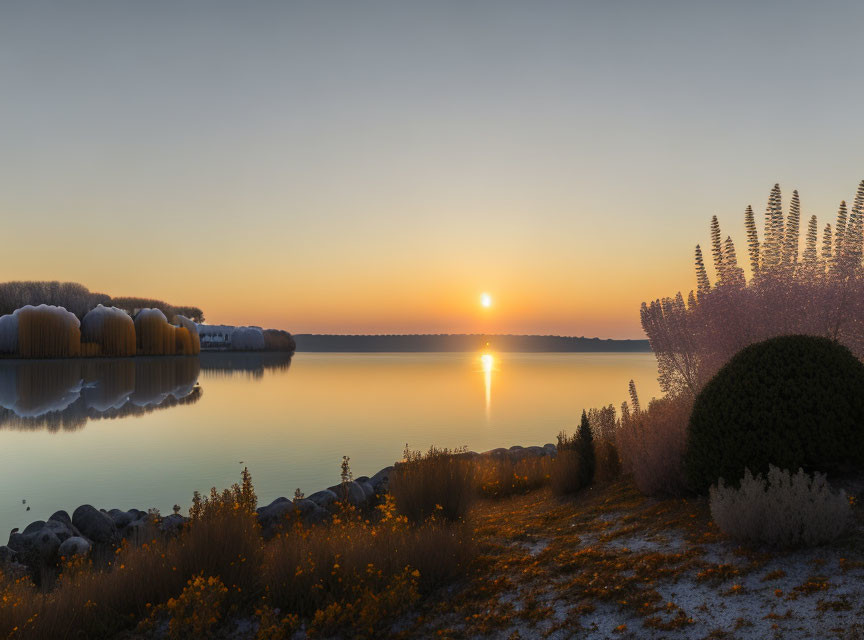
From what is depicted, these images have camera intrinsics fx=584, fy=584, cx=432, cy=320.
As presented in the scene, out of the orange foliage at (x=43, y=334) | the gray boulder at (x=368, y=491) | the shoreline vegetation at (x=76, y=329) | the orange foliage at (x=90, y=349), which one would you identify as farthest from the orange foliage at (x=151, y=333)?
the gray boulder at (x=368, y=491)

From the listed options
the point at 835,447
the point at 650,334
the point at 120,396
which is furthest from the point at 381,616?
the point at 120,396

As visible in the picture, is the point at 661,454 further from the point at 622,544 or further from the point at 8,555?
the point at 8,555

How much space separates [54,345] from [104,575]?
74.2 meters

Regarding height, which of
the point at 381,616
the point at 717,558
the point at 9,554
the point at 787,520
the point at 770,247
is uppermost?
the point at 770,247

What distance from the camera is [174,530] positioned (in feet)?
31.5

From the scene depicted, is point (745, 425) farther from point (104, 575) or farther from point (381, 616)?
point (104, 575)

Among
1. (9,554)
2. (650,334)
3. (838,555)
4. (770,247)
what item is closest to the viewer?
(838,555)

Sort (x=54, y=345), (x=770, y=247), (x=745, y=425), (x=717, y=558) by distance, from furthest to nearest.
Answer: (x=54, y=345)
(x=770, y=247)
(x=745, y=425)
(x=717, y=558)

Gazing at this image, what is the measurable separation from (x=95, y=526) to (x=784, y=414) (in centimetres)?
1167

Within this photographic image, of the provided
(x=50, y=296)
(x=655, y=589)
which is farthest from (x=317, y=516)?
(x=50, y=296)

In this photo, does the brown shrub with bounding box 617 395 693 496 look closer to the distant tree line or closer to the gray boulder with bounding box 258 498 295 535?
the gray boulder with bounding box 258 498 295 535

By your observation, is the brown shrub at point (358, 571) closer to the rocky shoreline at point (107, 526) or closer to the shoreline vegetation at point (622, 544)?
the shoreline vegetation at point (622, 544)

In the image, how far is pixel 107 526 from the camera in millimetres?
11117

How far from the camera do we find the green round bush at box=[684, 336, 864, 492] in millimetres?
6887
